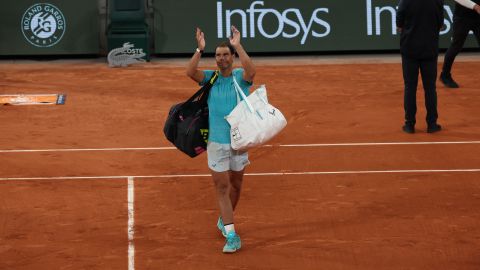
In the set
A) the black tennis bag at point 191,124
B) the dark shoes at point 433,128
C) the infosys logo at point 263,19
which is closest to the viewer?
the black tennis bag at point 191,124

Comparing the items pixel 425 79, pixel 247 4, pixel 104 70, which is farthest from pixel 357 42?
pixel 425 79

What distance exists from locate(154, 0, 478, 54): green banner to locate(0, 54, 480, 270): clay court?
268 cm

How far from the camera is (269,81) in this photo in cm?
1788

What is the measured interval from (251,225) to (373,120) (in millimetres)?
5184

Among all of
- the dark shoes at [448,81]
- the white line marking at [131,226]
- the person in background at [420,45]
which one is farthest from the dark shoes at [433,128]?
the white line marking at [131,226]

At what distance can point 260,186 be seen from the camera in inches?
449

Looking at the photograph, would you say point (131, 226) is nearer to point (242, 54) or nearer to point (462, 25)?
point (242, 54)

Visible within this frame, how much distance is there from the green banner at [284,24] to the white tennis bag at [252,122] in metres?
11.1

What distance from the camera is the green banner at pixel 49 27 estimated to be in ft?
65.2

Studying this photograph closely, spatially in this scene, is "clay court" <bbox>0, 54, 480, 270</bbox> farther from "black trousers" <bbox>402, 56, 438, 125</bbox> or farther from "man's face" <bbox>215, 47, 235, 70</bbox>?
"man's face" <bbox>215, 47, 235, 70</bbox>

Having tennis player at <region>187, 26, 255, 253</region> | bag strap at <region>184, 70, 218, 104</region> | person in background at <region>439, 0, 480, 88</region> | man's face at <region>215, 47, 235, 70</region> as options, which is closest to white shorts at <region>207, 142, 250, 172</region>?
tennis player at <region>187, 26, 255, 253</region>

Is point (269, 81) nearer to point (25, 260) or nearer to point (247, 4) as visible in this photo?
point (247, 4)

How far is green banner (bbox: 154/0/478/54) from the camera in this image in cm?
1997

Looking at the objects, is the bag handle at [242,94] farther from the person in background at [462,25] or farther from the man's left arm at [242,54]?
the person in background at [462,25]
